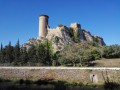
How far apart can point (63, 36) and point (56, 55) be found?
540 inches

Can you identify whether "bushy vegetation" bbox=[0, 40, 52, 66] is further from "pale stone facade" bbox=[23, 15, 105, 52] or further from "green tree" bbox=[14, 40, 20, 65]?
"pale stone facade" bbox=[23, 15, 105, 52]

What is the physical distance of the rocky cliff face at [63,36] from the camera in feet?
279

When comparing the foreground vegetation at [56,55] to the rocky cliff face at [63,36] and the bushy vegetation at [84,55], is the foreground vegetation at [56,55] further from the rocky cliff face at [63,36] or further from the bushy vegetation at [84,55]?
the rocky cliff face at [63,36]

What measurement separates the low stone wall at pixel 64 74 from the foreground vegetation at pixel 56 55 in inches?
774

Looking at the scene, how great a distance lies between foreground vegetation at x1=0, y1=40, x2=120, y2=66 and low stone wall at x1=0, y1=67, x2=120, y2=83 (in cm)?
1966

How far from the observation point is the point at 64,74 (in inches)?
1729

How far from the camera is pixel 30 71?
4512cm

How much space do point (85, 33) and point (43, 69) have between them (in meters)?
56.6

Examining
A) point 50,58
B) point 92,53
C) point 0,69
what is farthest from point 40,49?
point 0,69

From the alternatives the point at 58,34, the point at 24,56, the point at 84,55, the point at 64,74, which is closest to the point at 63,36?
the point at 58,34

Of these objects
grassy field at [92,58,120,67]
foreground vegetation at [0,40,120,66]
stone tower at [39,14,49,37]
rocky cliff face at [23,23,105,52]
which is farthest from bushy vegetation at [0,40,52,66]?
stone tower at [39,14,49,37]

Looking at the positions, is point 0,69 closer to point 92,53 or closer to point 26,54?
point 26,54

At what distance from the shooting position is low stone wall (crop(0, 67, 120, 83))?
41781 millimetres

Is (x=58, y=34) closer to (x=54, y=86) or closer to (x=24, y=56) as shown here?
(x=24, y=56)
